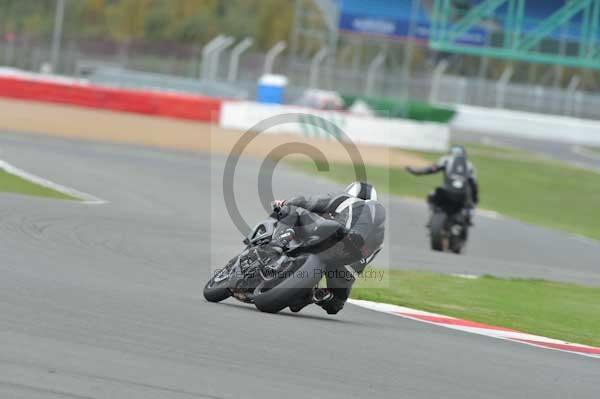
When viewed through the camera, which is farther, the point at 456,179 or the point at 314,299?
the point at 456,179

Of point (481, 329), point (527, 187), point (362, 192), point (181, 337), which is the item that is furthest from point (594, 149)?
point (181, 337)

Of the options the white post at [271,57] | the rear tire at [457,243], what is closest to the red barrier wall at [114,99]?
the white post at [271,57]

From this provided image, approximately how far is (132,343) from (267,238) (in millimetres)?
2368

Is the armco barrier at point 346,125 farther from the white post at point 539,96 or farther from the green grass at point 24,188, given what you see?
the white post at point 539,96

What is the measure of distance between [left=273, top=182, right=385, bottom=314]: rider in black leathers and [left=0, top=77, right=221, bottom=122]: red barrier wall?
24.2 m

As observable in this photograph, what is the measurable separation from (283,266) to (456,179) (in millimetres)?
8500

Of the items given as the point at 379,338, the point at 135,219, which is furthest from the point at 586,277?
the point at 379,338

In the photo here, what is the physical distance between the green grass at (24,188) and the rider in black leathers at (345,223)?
7.94 meters

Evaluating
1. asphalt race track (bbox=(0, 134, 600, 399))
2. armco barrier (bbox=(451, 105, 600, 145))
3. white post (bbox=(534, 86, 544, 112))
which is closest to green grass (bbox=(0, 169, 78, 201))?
asphalt race track (bbox=(0, 134, 600, 399))

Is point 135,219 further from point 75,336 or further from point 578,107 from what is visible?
point 578,107

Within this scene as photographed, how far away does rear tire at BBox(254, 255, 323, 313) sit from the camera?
27.4ft

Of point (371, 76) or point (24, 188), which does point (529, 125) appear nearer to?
point (371, 76)

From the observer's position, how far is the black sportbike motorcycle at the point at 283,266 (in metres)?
8.37

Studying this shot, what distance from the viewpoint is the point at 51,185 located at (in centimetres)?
1736
